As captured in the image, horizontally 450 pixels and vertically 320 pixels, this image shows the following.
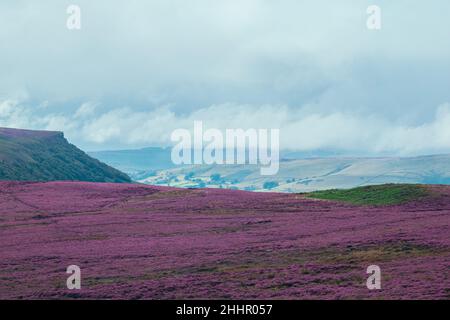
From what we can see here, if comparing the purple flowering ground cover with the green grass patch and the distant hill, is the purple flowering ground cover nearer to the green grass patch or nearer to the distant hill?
the green grass patch

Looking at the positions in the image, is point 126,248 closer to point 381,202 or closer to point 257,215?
point 257,215

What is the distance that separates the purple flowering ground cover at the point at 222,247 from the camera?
28.9 meters

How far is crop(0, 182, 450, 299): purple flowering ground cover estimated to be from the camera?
28875 millimetres

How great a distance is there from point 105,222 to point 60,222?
3754 mm

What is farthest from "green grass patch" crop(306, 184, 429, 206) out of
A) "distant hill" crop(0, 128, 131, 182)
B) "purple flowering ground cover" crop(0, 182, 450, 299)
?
"distant hill" crop(0, 128, 131, 182)

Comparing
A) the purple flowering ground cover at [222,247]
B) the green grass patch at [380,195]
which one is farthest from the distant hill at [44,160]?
the green grass patch at [380,195]

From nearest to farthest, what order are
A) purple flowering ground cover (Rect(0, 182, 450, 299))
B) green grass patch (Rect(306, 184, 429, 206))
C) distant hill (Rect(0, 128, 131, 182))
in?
1. purple flowering ground cover (Rect(0, 182, 450, 299))
2. green grass patch (Rect(306, 184, 429, 206))
3. distant hill (Rect(0, 128, 131, 182))

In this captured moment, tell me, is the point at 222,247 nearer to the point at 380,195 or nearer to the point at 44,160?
the point at 380,195

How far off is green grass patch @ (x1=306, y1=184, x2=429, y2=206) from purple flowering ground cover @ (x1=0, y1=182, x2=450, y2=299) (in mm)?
1700

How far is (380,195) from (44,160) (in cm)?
8851

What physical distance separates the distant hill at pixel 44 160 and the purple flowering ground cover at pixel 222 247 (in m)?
55.9

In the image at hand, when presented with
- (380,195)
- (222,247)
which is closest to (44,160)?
(380,195)

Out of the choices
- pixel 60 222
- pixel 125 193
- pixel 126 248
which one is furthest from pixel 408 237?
pixel 125 193

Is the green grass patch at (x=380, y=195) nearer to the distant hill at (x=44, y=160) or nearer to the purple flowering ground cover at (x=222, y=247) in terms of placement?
the purple flowering ground cover at (x=222, y=247)
